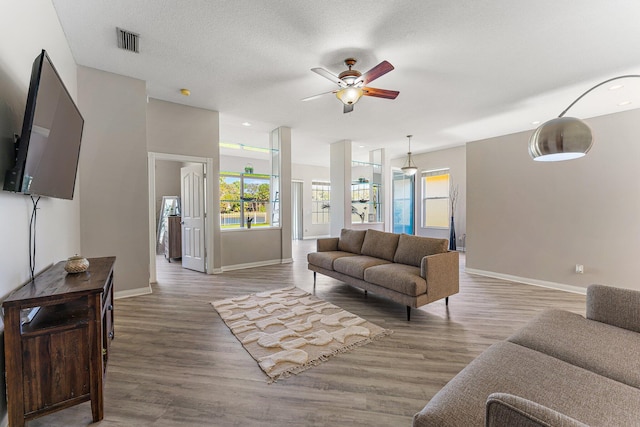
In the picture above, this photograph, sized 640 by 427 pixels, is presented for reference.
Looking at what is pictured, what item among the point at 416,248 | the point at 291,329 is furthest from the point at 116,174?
the point at 416,248

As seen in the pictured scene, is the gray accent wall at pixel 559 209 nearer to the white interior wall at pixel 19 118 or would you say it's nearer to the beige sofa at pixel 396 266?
the beige sofa at pixel 396 266

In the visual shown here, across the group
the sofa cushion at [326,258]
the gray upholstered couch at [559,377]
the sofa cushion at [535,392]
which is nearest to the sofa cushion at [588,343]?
the gray upholstered couch at [559,377]

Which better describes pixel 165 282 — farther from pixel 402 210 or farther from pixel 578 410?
pixel 402 210

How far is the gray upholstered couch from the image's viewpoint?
0.70m

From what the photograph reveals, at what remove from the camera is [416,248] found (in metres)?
3.32

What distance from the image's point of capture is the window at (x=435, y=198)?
775 centimetres

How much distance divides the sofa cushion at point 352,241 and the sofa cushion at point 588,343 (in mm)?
2624

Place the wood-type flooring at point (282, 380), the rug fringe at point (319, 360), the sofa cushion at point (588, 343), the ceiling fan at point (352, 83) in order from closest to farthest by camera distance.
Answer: the sofa cushion at point (588, 343), the wood-type flooring at point (282, 380), the rug fringe at point (319, 360), the ceiling fan at point (352, 83)

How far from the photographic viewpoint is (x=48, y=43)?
216cm

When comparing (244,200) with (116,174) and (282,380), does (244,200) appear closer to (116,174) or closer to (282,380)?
(116,174)

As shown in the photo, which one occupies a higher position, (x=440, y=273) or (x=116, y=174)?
(x=116, y=174)

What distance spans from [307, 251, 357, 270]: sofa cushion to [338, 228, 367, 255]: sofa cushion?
101 millimetres

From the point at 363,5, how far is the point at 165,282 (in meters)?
4.49

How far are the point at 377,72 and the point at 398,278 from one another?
219 cm
